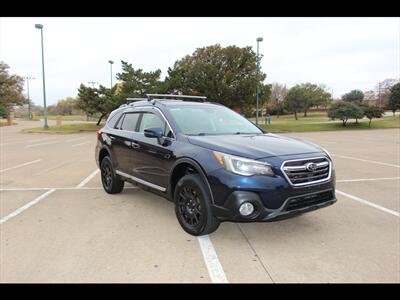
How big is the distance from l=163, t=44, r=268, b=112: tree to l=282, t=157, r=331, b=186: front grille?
2554 cm

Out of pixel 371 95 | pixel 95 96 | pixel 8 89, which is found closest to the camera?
pixel 95 96

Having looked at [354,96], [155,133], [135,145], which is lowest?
[135,145]

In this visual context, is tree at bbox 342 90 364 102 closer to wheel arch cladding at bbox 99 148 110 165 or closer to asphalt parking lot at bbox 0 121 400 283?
asphalt parking lot at bbox 0 121 400 283

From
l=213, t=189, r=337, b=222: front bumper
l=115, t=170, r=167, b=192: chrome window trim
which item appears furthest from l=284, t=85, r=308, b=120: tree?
l=213, t=189, r=337, b=222: front bumper

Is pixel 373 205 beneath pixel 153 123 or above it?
A: beneath

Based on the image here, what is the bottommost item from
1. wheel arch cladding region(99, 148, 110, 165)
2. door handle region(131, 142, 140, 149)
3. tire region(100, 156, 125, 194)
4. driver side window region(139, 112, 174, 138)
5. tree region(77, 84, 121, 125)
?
tire region(100, 156, 125, 194)

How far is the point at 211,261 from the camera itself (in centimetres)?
347

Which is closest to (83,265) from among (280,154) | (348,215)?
(280,154)

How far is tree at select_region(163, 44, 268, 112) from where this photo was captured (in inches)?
1190

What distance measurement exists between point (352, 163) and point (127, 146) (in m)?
7.46

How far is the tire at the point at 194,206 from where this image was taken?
154 inches

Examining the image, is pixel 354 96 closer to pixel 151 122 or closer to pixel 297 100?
pixel 297 100

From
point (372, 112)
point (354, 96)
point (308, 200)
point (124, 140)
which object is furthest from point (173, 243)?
point (354, 96)

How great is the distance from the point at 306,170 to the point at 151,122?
2.53 m
